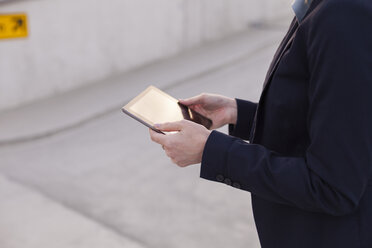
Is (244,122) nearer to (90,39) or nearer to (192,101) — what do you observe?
(192,101)

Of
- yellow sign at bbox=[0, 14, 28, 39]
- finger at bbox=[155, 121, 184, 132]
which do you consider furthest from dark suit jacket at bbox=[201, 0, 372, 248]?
yellow sign at bbox=[0, 14, 28, 39]

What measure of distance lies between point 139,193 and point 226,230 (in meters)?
0.81

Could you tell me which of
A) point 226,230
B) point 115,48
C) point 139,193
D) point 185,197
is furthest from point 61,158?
point 115,48

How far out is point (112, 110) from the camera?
18.9 ft

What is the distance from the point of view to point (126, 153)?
4.72 meters

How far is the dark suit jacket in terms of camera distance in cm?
112

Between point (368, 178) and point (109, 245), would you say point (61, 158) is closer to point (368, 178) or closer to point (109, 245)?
point (109, 245)

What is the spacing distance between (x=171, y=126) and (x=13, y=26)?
4438mm

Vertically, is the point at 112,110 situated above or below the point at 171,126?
below

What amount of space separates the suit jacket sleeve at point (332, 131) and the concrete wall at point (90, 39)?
4.69 metres

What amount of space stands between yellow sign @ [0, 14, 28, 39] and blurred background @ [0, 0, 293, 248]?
14 mm

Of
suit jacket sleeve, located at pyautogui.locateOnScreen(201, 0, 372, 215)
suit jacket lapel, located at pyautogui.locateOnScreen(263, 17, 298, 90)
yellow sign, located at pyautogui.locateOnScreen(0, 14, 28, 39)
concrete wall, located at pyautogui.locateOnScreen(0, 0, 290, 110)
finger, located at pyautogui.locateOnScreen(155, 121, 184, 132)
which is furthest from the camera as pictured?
concrete wall, located at pyautogui.locateOnScreen(0, 0, 290, 110)

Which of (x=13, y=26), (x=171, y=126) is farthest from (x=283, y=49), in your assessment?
(x=13, y=26)

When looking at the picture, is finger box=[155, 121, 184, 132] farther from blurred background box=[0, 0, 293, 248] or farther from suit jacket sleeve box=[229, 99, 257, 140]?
blurred background box=[0, 0, 293, 248]
